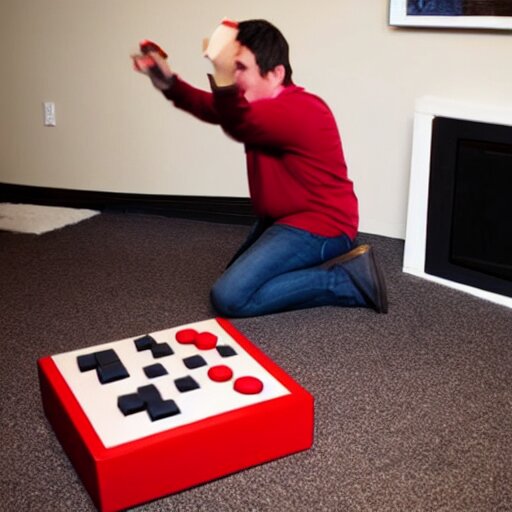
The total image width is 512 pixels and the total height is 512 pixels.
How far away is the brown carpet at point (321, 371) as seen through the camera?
117cm

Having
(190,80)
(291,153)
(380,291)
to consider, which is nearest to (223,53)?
(291,153)

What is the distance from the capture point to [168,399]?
1191 mm

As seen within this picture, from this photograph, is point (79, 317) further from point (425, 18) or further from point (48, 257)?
point (425, 18)

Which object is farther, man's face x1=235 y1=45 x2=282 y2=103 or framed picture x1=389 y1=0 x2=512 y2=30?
framed picture x1=389 y1=0 x2=512 y2=30

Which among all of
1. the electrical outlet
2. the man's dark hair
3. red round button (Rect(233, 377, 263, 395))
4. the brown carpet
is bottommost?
the brown carpet

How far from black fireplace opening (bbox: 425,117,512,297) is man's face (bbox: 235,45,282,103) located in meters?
0.53

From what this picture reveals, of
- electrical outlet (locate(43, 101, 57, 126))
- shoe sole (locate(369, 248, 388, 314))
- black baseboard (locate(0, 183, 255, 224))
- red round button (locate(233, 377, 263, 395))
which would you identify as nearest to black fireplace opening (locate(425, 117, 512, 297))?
shoe sole (locate(369, 248, 388, 314))

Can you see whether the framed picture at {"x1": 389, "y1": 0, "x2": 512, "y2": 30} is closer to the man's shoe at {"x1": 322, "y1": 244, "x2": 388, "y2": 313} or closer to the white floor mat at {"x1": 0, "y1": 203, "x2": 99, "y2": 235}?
the man's shoe at {"x1": 322, "y1": 244, "x2": 388, "y2": 313}

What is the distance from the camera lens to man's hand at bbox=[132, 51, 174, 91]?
4.83ft

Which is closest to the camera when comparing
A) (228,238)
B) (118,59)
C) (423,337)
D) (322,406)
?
(322,406)

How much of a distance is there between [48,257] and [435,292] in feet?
3.93

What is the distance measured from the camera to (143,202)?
2.82m

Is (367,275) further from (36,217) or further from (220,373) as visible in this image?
(36,217)

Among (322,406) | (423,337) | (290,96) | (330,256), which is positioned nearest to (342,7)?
(290,96)
